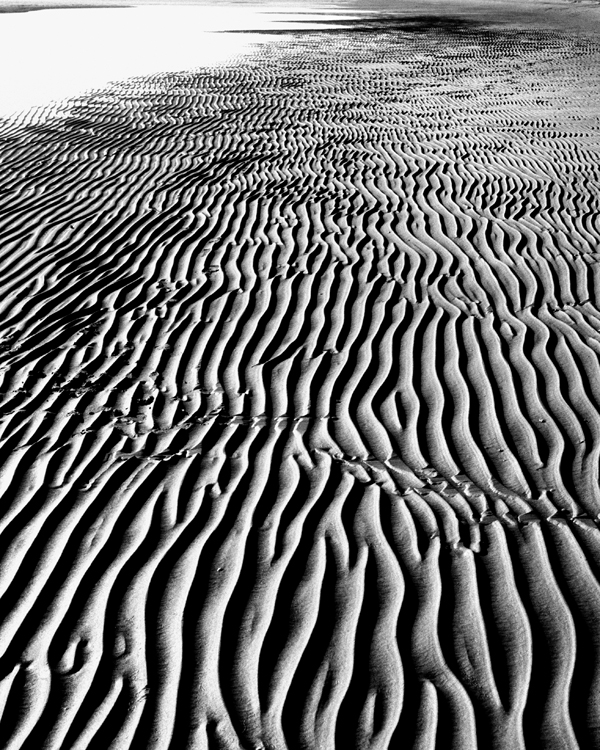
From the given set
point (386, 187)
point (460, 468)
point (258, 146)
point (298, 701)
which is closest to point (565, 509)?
point (460, 468)

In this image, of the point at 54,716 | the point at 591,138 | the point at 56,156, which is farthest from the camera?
the point at 591,138

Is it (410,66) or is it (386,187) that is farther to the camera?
(410,66)

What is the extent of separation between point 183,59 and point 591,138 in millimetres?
12216

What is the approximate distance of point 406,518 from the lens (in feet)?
12.5

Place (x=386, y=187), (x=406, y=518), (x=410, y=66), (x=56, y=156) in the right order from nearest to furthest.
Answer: (x=406, y=518) → (x=386, y=187) → (x=56, y=156) → (x=410, y=66)

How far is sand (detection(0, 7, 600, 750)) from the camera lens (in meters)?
2.96

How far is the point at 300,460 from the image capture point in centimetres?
429

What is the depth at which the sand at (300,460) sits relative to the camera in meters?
2.96

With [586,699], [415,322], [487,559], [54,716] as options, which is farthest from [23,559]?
[415,322]

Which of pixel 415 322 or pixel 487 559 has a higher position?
pixel 415 322

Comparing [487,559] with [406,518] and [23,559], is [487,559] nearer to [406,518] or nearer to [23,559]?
[406,518]

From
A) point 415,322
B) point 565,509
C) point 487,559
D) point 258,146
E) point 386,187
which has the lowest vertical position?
point 487,559

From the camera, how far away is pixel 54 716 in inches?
112

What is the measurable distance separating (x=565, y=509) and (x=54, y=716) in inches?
104
